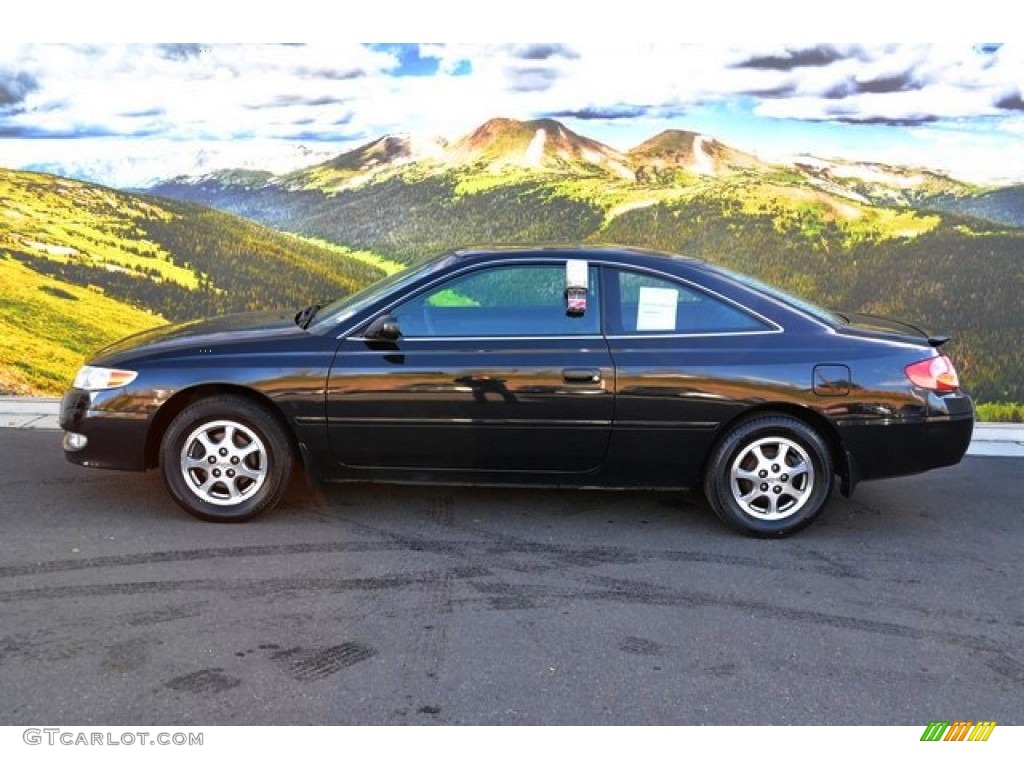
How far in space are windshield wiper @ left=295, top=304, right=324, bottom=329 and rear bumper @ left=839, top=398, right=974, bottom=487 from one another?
2807 mm

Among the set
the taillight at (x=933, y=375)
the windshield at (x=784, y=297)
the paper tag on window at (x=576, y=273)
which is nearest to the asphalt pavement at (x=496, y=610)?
the taillight at (x=933, y=375)

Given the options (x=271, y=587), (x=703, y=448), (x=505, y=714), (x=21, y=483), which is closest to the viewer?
(x=505, y=714)

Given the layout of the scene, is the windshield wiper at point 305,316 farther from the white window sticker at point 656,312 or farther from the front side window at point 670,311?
the white window sticker at point 656,312

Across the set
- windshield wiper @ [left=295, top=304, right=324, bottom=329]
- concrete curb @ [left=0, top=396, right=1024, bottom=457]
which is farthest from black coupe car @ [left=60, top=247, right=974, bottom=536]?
concrete curb @ [left=0, top=396, right=1024, bottom=457]

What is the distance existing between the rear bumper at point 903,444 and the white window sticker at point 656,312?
100 centimetres

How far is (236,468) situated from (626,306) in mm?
2114

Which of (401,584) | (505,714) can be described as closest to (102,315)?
(401,584)

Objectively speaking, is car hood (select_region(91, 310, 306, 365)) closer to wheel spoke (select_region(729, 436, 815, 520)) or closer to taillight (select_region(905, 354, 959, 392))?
wheel spoke (select_region(729, 436, 815, 520))

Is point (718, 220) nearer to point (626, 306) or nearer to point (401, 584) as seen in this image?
point (626, 306)

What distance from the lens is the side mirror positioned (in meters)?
5.10

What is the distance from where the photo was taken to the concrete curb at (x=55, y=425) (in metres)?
7.20

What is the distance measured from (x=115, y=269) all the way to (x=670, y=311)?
5446mm

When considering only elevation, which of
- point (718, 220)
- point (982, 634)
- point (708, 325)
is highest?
point (718, 220)

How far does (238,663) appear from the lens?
3723mm
